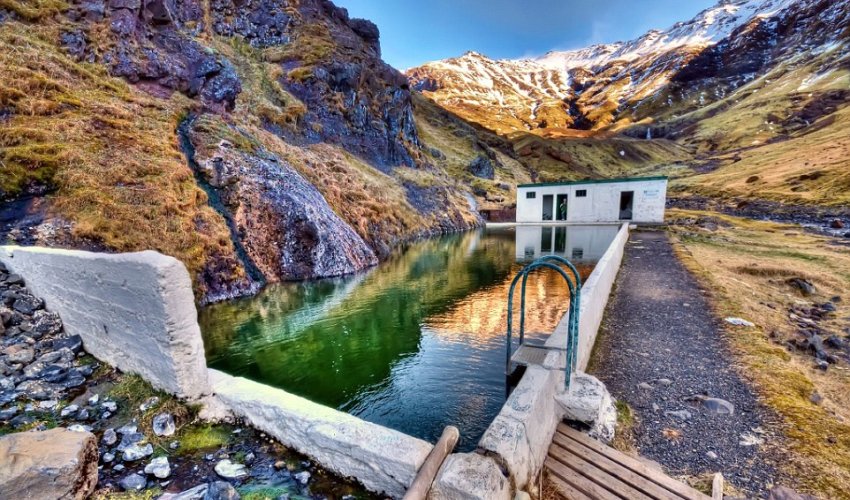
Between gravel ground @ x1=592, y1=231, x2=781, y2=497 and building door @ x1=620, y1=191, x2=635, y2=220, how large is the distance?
29.0m

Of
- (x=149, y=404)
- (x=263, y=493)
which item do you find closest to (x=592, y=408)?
(x=263, y=493)

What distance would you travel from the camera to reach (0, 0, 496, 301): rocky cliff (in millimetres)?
12789

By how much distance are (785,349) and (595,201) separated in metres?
33.3

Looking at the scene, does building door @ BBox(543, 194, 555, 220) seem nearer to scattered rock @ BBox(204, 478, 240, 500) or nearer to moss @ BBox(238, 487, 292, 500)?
moss @ BBox(238, 487, 292, 500)

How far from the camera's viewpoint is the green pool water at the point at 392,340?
7424mm

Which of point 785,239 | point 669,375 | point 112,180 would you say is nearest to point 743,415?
point 669,375

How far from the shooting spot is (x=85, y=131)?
49.1 feet

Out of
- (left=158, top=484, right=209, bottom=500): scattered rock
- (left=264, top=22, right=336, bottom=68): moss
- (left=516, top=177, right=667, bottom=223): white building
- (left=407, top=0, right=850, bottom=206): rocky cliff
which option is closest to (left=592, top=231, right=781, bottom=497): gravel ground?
(left=158, top=484, right=209, bottom=500): scattered rock

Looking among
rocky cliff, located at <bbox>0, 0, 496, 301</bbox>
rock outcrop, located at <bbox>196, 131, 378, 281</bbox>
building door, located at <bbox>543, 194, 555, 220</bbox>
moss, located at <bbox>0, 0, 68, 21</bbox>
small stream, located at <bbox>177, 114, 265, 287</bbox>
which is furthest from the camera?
building door, located at <bbox>543, 194, 555, 220</bbox>

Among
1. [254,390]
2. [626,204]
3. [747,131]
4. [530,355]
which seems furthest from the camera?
[747,131]

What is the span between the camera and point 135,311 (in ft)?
17.8

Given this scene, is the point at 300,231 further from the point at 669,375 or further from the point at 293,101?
the point at 293,101

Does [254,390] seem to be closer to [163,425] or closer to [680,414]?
[163,425]

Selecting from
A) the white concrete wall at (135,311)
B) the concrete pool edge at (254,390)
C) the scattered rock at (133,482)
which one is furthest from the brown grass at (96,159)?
the scattered rock at (133,482)
